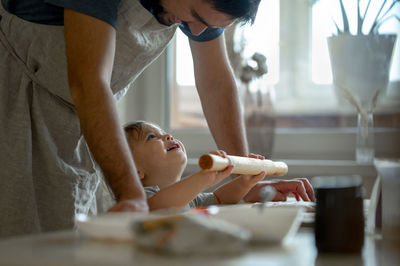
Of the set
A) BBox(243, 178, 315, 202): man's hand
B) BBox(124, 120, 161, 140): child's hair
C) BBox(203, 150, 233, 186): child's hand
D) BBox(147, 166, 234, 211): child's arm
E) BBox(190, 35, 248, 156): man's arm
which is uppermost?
BBox(190, 35, 248, 156): man's arm

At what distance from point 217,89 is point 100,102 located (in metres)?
0.74

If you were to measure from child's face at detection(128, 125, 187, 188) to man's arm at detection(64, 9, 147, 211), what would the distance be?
47 cm

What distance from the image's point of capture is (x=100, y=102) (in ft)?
3.77

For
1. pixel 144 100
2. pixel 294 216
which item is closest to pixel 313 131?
pixel 144 100

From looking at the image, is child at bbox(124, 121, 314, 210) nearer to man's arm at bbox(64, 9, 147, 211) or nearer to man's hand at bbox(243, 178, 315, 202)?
man's hand at bbox(243, 178, 315, 202)

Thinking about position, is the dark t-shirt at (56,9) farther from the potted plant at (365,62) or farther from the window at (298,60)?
the window at (298,60)

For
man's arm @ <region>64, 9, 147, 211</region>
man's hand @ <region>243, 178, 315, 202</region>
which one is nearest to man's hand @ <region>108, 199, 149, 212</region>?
man's arm @ <region>64, 9, 147, 211</region>

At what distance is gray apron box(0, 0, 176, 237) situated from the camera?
1.46m

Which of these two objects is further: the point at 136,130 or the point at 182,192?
the point at 136,130

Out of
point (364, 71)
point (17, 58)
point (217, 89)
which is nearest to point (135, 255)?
point (17, 58)

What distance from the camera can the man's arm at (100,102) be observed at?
1.07 m

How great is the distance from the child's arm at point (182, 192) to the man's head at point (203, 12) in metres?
0.39

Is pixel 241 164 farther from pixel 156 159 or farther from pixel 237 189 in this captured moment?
pixel 156 159

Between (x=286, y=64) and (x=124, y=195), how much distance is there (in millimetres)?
1692
